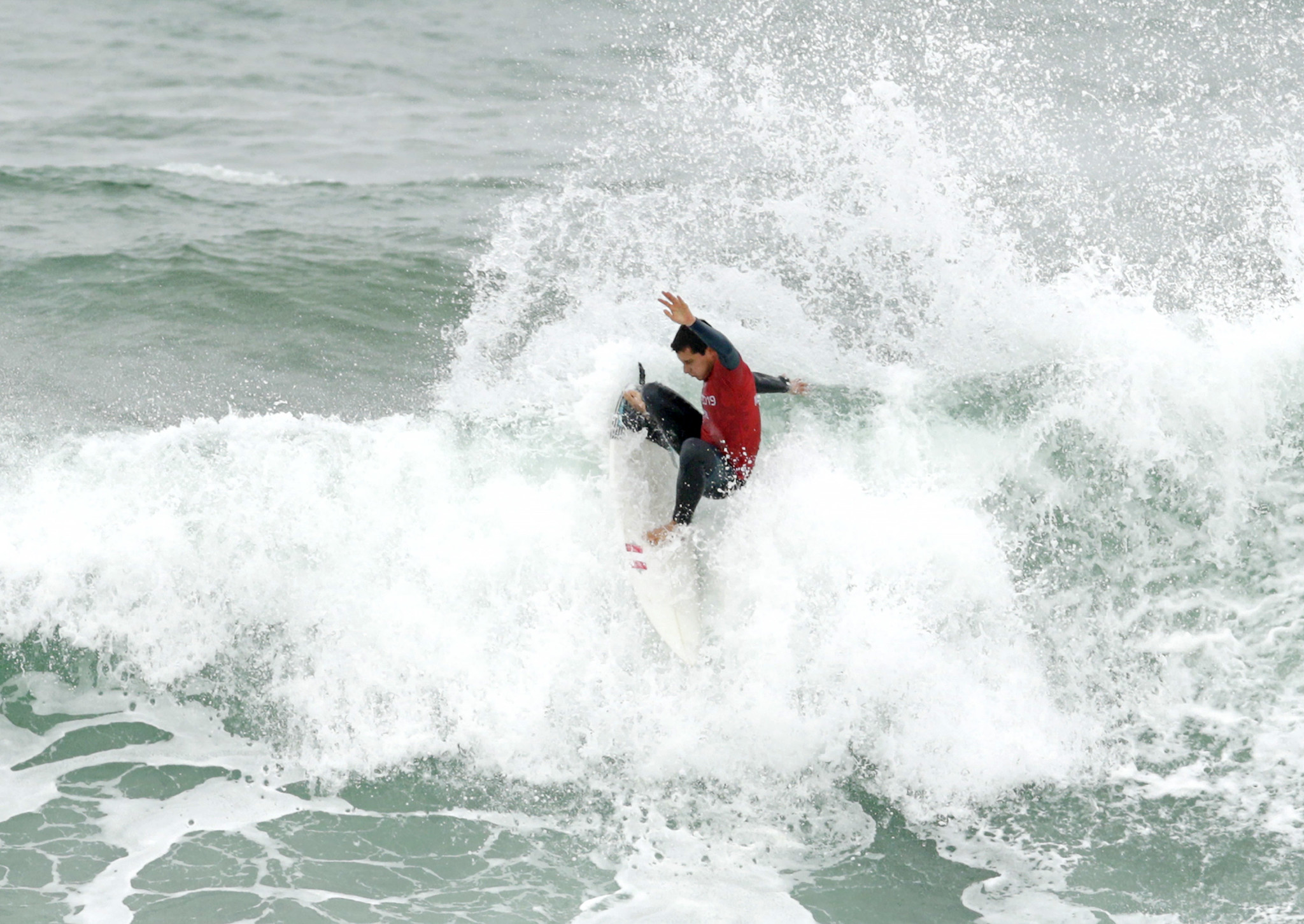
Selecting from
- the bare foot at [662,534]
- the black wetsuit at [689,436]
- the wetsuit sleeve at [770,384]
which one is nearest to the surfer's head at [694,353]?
the black wetsuit at [689,436]

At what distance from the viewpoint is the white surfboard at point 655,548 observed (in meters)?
7.05

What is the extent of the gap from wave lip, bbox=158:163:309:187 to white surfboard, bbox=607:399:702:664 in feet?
30.4

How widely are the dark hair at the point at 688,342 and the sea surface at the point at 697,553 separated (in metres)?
1.20

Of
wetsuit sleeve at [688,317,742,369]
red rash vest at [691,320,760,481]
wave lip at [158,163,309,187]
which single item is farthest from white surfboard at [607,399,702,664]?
wave lip at [158,163,309,187]

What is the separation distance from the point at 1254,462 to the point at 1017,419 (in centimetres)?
178

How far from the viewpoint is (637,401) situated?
306 inches

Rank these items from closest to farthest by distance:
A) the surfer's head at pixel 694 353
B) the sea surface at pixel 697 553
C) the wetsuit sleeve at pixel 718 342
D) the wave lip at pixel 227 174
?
the sea surface at pixel 697 553 < the wetsuit sleeve at pixel 718 342 < the surfer's head at pixel 694 353 < the wave lip at pixel 227 174

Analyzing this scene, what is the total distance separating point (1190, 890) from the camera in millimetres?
5977

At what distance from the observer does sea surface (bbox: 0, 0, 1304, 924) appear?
20.6 feet

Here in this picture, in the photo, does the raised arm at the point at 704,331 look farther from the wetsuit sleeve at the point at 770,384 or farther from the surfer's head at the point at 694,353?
the wetsuit sleeve at the point at 770,384

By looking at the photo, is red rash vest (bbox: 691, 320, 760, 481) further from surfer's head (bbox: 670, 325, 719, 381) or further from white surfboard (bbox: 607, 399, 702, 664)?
white surfboard (bbox: 607, 399, 702, 664)

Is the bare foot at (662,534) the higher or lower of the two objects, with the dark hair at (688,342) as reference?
lower

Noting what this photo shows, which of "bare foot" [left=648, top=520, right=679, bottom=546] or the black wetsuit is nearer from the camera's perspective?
the black wetsuit

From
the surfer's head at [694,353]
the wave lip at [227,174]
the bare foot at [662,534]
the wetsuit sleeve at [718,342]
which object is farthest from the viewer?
the wave lip at [227,174]
